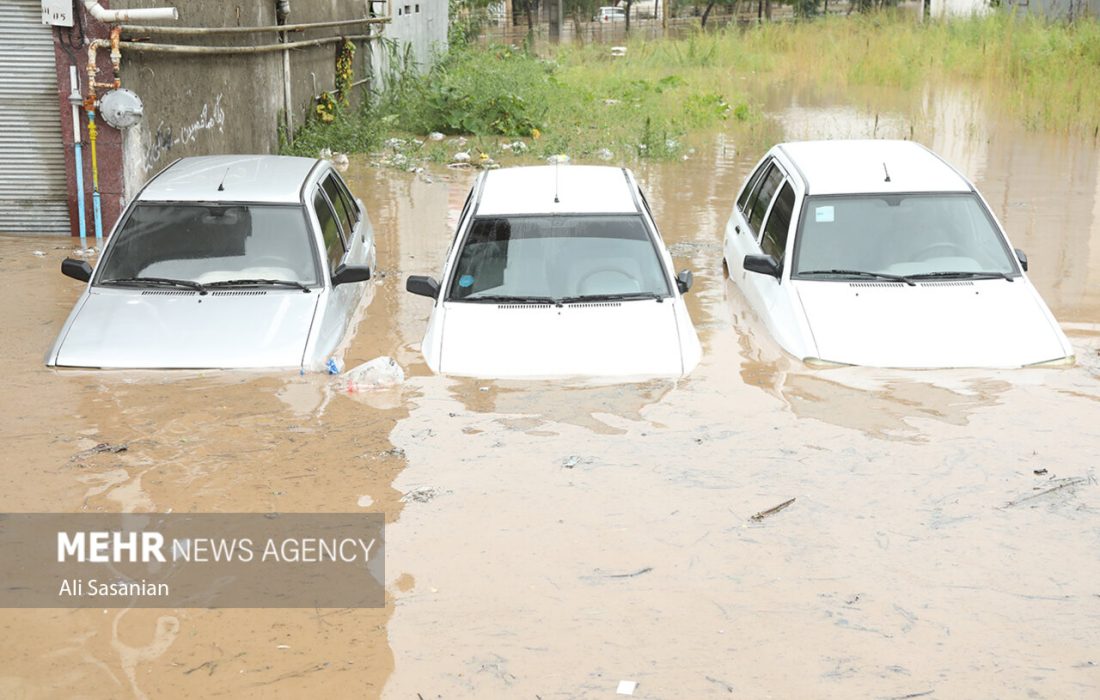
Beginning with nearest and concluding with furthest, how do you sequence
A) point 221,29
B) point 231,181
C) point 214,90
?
point 231,181, point 221,29, point 214,90

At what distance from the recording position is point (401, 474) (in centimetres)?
662

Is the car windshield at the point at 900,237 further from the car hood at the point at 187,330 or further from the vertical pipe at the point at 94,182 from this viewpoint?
the vertical pipe at the point at 94,182

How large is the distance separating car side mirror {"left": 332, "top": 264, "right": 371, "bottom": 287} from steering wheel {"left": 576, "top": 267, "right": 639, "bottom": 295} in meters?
1.48

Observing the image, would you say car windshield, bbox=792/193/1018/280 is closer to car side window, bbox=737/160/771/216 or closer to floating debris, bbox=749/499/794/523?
car side window, bbox=737/160/771/216

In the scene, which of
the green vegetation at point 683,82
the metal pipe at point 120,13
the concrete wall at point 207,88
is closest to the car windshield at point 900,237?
the metal pipe at point 120,13

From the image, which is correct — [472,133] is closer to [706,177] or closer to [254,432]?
[706,177]

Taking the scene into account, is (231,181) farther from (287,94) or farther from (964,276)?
(287,94)

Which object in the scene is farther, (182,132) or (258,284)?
(182,132)

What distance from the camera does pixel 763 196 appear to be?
Result: 10.1 meters

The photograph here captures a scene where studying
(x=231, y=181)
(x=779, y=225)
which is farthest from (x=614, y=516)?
(x=231, y=181)

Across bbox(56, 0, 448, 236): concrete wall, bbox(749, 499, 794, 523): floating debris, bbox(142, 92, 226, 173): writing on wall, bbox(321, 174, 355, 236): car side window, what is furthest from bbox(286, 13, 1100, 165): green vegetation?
bbox(749, 499, 794, 523): floating debris

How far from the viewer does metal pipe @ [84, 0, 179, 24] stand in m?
11.6

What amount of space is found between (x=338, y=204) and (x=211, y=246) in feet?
4.92

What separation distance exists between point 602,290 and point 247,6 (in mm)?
9886
